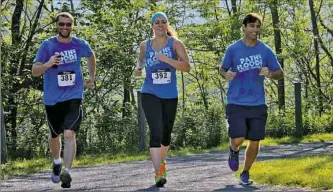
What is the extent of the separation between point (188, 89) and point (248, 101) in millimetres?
23847

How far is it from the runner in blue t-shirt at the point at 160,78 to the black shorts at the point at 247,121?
0.72 m

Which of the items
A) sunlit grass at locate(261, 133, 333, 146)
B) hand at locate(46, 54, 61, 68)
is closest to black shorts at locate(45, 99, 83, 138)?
hand at locate(46, 54, 61, 68)

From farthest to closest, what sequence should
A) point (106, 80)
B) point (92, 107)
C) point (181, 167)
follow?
point (106, 80), point (92, 107), point (181, 167)

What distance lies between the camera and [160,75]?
24.0 ft

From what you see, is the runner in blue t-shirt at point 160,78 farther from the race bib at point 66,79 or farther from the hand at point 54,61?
the hand at point 54,61

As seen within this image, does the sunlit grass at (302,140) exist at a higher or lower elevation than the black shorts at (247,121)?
lower

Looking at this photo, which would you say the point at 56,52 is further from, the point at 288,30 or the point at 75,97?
the point at 288,30

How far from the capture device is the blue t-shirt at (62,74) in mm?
7262

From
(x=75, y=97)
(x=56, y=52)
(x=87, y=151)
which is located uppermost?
(x=56, y=52)

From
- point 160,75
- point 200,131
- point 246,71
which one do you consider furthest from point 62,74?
point 200,131

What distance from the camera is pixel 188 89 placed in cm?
3109

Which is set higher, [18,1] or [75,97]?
[18,1]

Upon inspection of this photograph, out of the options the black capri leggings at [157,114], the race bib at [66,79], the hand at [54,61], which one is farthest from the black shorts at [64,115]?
the black capri leggings at [157,114]

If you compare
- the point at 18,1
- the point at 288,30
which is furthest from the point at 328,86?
the point at 18,1
